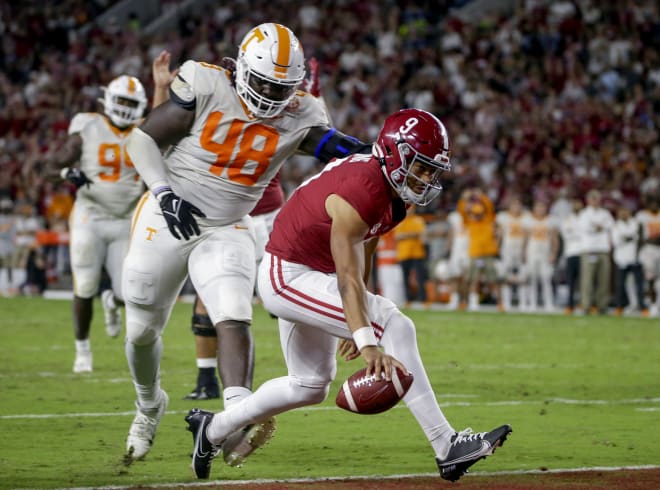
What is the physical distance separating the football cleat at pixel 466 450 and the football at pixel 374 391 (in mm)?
405

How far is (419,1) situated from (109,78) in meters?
7.21

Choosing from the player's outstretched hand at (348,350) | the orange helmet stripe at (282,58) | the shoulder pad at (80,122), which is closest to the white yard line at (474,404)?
the player's outstretched hand at (348,350)

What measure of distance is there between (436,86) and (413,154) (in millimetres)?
19067

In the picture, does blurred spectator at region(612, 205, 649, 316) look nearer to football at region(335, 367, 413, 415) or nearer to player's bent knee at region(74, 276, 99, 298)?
player's bent knee at region(74, 276, 99, 298)

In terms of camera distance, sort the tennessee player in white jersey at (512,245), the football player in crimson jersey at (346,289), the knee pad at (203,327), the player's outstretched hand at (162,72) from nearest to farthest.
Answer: the football player in crimson jersey at (346,289) → the player's outstretched hand at (162,72) → the knee pad at (203,327) → the tennessee player in white jersey at (512,245)

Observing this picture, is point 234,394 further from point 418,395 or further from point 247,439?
point 418,395

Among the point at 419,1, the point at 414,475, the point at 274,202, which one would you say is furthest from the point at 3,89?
the point at 414,475

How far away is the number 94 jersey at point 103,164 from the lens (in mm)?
10328

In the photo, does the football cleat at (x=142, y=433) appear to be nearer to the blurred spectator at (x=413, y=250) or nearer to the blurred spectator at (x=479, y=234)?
the blurred spectator at (x=479, y=234)

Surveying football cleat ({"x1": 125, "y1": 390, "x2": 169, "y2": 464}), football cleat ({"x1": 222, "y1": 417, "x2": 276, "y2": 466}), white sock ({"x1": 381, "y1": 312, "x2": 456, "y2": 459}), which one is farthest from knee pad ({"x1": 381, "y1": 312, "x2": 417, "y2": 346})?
football cleat ({"x1": 125, "y1": 390, "x2": 169, "y2": 464})

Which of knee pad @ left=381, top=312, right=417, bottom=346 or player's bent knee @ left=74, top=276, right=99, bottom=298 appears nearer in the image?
knee pad @ left=381, top=312, right=417, bottom=346

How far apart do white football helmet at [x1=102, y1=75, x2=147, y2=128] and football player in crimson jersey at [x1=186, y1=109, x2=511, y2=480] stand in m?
4.89

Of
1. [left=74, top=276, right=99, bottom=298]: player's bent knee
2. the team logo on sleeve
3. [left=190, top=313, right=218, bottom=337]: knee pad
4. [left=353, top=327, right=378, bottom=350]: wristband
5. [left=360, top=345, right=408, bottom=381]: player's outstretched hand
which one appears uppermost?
the team logo on sleeve

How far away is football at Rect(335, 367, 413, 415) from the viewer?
4.79 metres
